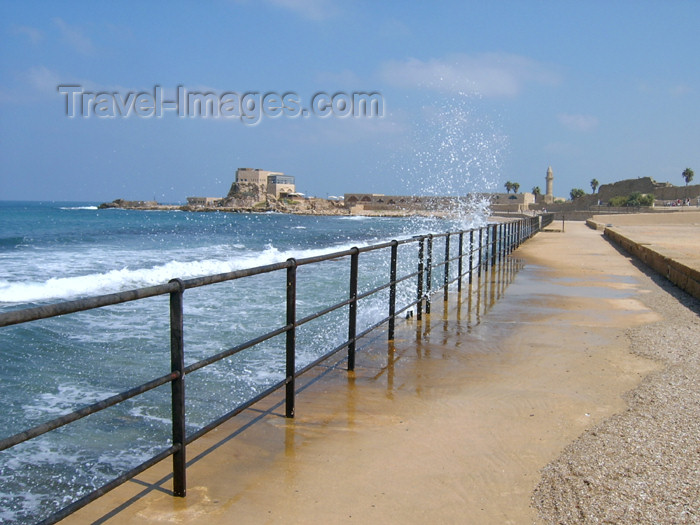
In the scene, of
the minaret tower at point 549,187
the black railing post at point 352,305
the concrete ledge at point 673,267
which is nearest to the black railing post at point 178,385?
the black railing post at point 352,305

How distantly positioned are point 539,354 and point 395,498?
3522 millimetres

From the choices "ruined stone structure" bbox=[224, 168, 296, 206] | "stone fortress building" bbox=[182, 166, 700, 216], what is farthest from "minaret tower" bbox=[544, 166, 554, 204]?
"ruined stone structure" bbox=[224, 168, 296, 206]

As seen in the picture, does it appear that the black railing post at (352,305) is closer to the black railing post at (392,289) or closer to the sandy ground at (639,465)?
the black railing post at (392,289)

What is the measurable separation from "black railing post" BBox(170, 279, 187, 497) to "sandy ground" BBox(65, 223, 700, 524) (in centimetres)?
11

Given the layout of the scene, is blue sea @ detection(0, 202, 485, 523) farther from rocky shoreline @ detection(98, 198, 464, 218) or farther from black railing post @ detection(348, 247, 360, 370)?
rocky shoreline @ detection(98, 198, 464, 218)

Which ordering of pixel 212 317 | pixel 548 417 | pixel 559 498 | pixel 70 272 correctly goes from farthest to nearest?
pixel 70 272
pixel 212 317
pixel 548 417
pixel 559 498

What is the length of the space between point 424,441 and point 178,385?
1.66 m

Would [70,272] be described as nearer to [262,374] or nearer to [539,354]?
[262,374]

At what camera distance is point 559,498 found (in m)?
3.00

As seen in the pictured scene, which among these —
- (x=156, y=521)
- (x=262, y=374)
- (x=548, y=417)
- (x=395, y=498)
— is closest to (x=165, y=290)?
(x=156, y=521)

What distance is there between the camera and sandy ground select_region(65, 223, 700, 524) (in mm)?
2896

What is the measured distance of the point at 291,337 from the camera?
13.1ft

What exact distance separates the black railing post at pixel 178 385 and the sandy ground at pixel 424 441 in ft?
0.37

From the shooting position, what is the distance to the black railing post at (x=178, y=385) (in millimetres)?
2848
